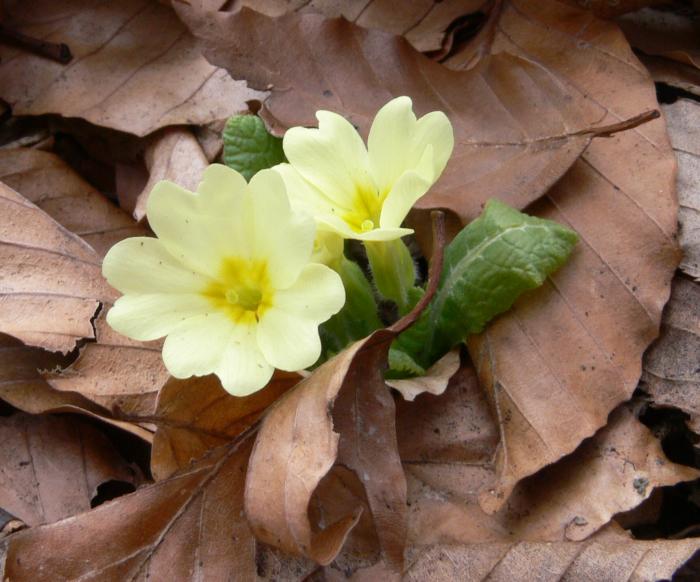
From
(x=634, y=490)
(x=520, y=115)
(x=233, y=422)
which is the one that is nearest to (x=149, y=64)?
(x=520, y=115)

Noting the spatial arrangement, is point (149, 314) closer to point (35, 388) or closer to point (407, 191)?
point (35, 388)

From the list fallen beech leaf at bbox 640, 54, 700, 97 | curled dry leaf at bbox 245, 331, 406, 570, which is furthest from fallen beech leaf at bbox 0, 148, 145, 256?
fallen beech leaf at bbox 640, 54, 700, 97

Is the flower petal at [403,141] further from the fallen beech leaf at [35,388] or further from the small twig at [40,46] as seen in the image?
the small twig at [40,46]

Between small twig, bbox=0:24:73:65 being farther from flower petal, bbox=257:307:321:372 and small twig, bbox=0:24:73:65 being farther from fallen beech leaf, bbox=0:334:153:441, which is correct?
flower petal, bbox=257:307:321:372

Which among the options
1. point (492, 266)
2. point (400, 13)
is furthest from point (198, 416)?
point (400, 13)

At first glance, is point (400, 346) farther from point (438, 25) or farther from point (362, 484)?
point (438, 25)
